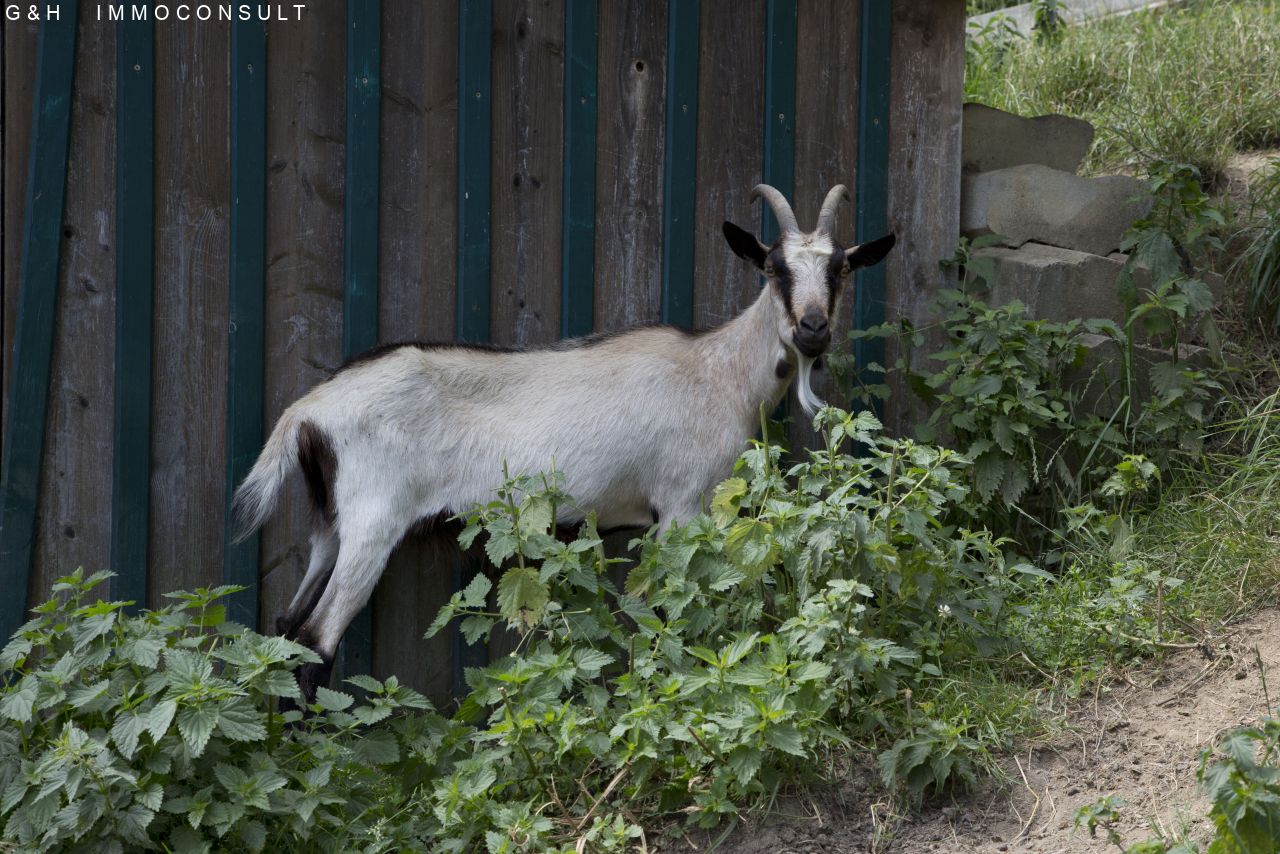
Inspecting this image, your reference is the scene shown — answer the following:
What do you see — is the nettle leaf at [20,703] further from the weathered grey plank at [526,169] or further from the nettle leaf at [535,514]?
the weathered grey plank at [526,169]

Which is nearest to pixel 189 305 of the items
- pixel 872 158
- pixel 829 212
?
pixel 829 212

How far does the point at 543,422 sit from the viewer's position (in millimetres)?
4621

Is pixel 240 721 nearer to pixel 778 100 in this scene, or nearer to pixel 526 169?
pixel 526 169

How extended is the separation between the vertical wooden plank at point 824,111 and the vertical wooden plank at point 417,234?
1.41 m

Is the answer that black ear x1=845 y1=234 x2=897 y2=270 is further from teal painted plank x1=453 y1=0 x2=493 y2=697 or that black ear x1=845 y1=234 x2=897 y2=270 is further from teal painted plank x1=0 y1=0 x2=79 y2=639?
teal painted plank x1=0 y1=0 x2=79 y2=639

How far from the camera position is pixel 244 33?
4582 mm

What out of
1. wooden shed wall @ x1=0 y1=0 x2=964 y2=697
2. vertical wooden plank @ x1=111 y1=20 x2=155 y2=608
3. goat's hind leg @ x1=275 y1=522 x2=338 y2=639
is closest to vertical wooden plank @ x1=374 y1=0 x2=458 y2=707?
wooden shed wall @ x1=0 y1=0 x2=964 y2=697

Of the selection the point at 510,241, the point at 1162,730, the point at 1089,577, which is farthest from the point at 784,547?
the point at 510,241

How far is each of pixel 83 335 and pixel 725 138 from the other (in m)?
2.50

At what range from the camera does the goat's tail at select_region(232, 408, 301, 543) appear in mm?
4355

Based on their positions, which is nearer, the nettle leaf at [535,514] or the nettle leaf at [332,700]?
the nettle leaf at [332,700]

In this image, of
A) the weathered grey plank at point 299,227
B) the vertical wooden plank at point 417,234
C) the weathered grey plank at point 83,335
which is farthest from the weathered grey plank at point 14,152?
the vertical wooden plank at point 417,234

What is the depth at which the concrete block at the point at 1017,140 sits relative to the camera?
18.4ft

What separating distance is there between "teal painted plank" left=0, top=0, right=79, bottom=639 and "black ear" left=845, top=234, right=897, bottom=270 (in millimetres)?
2788
